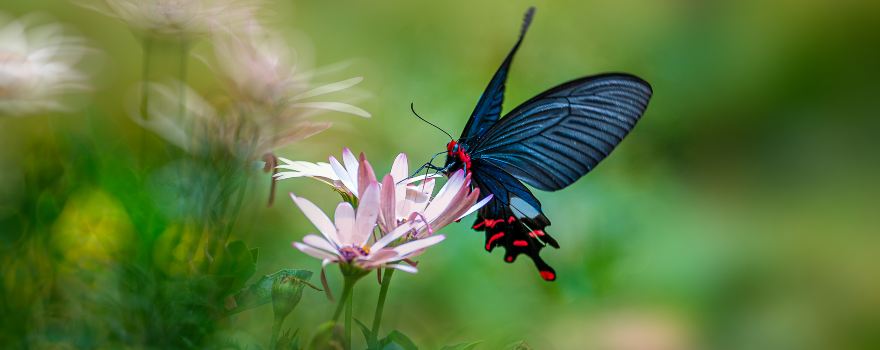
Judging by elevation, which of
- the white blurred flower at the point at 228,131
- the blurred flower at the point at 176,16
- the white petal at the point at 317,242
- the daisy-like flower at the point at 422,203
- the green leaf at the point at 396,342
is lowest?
the green leaf at the point at 396,342

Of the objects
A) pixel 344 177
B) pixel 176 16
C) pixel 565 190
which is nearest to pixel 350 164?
pixel 344 177

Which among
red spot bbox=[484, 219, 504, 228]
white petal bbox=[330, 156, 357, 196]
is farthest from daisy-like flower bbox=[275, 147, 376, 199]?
red spot bbox=[484, 219, 504, 228]

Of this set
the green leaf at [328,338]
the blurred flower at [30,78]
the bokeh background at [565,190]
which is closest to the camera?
the green leaf at [328,338]

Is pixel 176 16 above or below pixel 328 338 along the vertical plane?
above

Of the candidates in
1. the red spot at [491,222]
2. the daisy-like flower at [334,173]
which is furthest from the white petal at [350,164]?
the red spot at [491,222]

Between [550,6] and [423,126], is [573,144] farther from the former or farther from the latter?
[550,6]

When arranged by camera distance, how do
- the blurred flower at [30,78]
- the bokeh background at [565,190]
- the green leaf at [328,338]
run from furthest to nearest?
the blurred flower at [30,78] < the bokeh background at [565,190] < the green leaf at [328,338]

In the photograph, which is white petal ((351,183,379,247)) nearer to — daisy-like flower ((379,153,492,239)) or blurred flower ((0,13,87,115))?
daisy-like flower ((379,153,492,239))

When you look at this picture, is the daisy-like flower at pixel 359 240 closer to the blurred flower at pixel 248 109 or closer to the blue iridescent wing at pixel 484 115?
the blurred flower at pixel 248 109

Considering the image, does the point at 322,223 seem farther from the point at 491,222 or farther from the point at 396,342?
the point at 491,222
